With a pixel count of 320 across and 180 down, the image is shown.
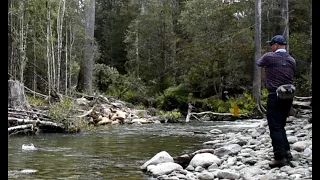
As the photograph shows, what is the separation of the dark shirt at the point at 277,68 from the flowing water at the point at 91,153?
5.36ft

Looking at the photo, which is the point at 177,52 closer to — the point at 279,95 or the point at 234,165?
the point at 234,165

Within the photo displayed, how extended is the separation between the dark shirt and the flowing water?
1635mm

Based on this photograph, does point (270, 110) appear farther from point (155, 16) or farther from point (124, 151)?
point (155, 16)

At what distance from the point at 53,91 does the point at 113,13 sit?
1421 cm

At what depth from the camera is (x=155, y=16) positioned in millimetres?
19312

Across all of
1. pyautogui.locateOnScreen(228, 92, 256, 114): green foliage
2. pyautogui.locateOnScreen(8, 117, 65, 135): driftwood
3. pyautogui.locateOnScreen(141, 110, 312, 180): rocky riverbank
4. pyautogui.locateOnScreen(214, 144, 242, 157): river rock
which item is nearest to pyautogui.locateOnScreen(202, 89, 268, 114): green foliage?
pyautogui.locateOnScreen(228, 92, 256, 114): green foliage

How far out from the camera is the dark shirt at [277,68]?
4.22m

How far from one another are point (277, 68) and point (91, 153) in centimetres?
318

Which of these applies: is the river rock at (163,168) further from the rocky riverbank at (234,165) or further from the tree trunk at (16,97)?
the tree trunk at (16,97)

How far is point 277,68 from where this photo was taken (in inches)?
167

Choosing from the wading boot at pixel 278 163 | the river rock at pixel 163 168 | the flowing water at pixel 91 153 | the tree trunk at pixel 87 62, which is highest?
the tree trunk at pixel 87 62

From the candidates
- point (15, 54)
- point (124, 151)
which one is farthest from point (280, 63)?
point (15, 54)

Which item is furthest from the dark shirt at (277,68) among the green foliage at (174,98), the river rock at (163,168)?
the green foliage at (174,98)

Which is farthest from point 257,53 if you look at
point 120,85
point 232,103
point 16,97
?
point 16,97
